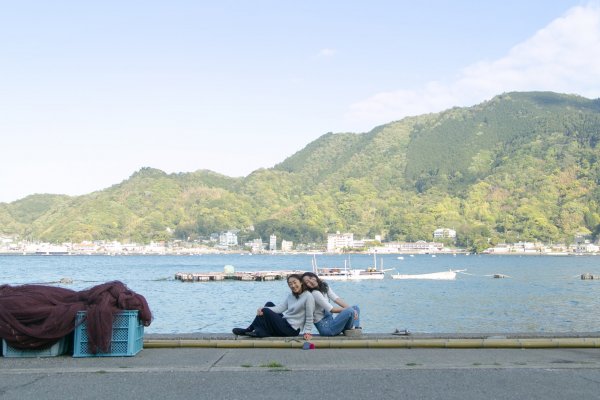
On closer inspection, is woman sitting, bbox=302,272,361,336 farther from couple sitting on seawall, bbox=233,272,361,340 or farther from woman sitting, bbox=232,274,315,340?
woman sitting, bbox=232,274,315,340

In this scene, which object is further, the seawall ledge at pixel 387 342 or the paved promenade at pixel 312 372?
the seawall ledge at pixel 387 342

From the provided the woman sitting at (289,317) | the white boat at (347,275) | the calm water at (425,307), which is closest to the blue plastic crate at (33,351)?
the woman sitting at (289,317)

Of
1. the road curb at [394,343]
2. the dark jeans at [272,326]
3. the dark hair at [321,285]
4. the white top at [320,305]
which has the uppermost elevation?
the dark hair at [321,285]

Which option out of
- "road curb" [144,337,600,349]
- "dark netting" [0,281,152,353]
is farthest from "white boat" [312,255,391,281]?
"dark netting" [0,281,152,353]

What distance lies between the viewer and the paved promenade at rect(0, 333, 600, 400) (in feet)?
23.7

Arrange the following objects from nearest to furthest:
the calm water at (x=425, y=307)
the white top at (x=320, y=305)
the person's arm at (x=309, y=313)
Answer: the person's arm at (x=309, y=313), the white top at (x=320, y=305), the calm water at (x=425, y=307)

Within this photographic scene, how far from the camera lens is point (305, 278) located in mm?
11289

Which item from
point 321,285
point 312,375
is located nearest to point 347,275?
point 321,285

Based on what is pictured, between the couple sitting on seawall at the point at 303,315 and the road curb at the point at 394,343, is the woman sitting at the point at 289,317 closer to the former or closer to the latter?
the couple sitting on seawall at the point at 303,315

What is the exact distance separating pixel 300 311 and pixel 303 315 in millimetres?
71

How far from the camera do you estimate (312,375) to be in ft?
26.5

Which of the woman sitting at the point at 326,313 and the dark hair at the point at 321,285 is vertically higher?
the dark hair at the point at 321,285

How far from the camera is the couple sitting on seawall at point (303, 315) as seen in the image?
1097cm

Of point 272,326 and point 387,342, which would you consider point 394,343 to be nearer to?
point 387,342
